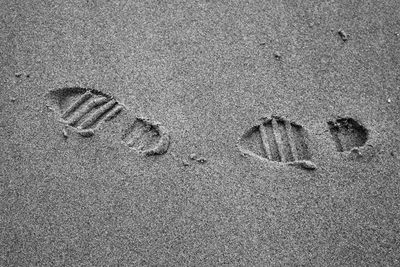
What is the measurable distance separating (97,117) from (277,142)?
2.23 ft

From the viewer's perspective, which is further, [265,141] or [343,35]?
[343,35]

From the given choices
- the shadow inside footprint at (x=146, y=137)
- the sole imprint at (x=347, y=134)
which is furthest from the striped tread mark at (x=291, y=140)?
the shadow inside footprint at (x=146, y=137)

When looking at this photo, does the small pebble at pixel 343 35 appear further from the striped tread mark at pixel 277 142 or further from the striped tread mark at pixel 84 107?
the striped tread mark at pixel 84 107

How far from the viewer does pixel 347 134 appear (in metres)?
1.54

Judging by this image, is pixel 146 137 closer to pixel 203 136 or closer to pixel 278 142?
pixel 203 136

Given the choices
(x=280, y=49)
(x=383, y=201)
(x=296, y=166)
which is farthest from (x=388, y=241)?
(x=280, y=49)

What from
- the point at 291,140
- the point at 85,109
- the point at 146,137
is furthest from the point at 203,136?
the point at 85,109

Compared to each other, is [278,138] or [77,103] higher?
[77,103]

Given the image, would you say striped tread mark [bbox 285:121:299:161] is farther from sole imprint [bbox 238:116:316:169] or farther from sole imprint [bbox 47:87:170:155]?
sole imprint [bbox 47:87:170:155]

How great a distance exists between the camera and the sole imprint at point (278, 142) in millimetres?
1488

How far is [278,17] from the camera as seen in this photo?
173 centimetres

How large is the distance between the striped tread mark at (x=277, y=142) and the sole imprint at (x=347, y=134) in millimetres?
118

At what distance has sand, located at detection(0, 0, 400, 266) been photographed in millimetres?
1385

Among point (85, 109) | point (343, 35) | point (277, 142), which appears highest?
point (343, 35)
